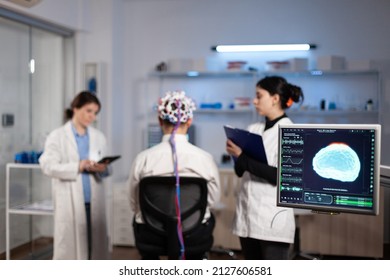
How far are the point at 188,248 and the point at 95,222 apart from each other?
959 mm

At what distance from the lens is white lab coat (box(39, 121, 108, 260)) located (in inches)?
100

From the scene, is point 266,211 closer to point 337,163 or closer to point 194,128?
point 337,163

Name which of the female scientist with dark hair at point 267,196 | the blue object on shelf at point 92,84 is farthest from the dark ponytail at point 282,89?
the blue object on shelf at point 92,84

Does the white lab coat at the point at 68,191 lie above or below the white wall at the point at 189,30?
below

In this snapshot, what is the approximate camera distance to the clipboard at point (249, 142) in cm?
179

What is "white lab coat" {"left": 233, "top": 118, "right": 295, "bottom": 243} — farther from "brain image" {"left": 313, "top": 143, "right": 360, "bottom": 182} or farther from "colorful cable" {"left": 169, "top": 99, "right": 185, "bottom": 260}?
"brain image" {"left": 313, "top": 143, "right": 360, "bottom": 182}

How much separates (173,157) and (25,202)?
149cm

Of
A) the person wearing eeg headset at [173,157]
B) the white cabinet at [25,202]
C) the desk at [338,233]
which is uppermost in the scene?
the person wearing eeg headset at [173,157]

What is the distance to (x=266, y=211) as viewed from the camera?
1.93 metres

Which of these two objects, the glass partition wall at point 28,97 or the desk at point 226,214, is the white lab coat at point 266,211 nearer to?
the glass partition wall at point 28,97

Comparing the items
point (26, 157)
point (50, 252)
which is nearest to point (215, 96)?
point (26, 157)

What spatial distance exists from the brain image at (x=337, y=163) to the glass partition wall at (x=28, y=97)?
1625 millimetres

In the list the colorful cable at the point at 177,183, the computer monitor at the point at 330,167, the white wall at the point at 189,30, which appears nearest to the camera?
A: the computer monitor at the point at 330,167

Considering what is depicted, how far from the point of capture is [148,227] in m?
1.95
